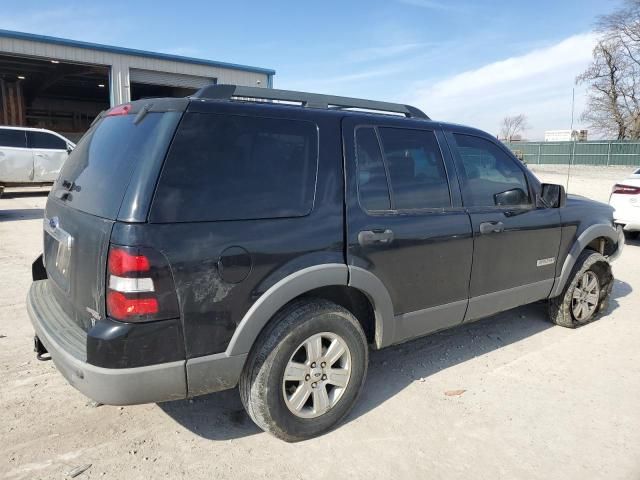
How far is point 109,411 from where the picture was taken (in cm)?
312

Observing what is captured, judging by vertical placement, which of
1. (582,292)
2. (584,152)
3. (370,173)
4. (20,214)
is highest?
(584,152)

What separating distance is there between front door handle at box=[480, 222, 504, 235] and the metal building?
18.5 meters

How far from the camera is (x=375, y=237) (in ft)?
9.73

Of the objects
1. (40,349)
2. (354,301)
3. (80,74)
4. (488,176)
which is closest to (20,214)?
(40,349)

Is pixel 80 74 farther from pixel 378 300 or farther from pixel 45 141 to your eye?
pixel 378 300

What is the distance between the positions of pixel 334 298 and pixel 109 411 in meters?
1.63

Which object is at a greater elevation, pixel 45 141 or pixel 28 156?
pixel 45 141

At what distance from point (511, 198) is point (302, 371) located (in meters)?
2.29

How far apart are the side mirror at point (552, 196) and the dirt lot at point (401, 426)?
1278mm

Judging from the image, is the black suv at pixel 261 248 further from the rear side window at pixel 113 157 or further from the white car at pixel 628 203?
the white car at pixel 628 203

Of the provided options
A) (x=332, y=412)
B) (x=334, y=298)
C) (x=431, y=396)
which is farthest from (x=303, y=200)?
(x=431, y=396)

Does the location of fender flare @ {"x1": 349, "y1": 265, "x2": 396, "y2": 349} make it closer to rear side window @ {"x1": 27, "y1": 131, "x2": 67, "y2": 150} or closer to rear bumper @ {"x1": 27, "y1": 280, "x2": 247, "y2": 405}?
rear bumper @ {"x1": 27, "y1": 280, "x2": 247, "y2": 405}

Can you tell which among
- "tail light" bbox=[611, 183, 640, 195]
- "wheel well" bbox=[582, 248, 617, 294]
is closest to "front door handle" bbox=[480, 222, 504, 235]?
"wheel well" bbox=[582, 248, 617, 294]

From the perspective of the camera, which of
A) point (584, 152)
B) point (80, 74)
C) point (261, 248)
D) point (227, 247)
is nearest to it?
point (227, 247)
